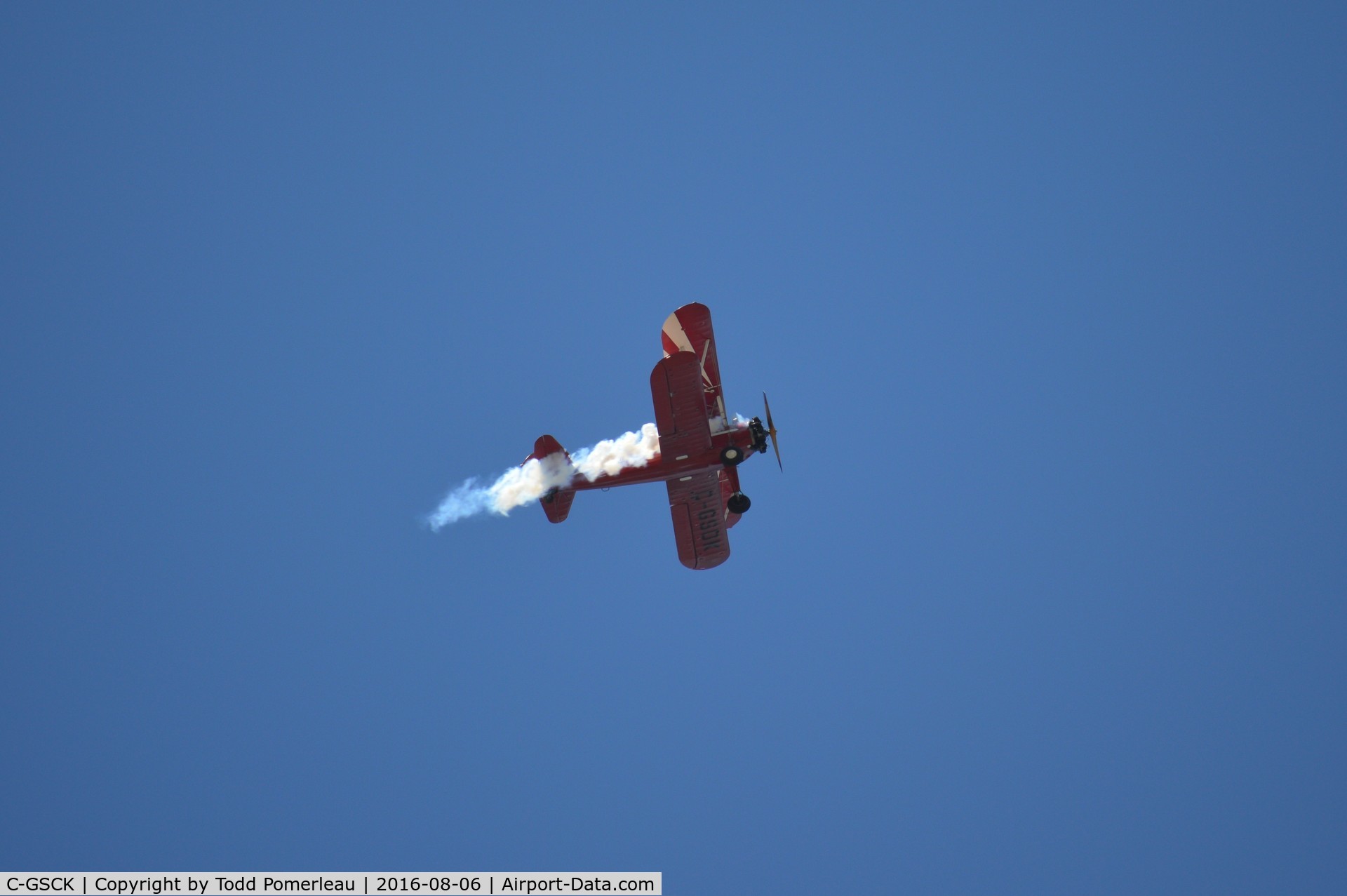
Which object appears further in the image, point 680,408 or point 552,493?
point 552,493

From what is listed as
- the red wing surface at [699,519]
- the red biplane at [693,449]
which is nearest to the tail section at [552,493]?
the red biplane at [693,449]

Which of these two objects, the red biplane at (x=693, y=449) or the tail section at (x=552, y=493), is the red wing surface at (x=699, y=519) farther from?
the tail section at (x=552, y=493)

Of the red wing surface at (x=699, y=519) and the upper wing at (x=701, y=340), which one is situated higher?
the upper wing at (x=701, y=340)

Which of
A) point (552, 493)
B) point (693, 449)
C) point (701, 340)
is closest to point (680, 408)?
point (693, 449)

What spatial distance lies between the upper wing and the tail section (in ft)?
11.0

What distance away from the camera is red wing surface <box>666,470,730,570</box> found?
22.7 metres

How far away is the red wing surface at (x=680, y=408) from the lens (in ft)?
67.3

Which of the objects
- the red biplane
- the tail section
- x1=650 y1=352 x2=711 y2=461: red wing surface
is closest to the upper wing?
the red biplane

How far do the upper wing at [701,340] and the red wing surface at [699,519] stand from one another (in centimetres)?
174

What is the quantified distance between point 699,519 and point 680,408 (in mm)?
3111

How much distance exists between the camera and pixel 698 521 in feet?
75.8

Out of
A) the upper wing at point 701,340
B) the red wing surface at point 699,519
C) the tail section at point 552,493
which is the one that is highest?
the upper wing at point 701,340

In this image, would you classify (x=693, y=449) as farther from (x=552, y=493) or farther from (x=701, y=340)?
(x=552, y=493)

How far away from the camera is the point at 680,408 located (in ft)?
69.1
